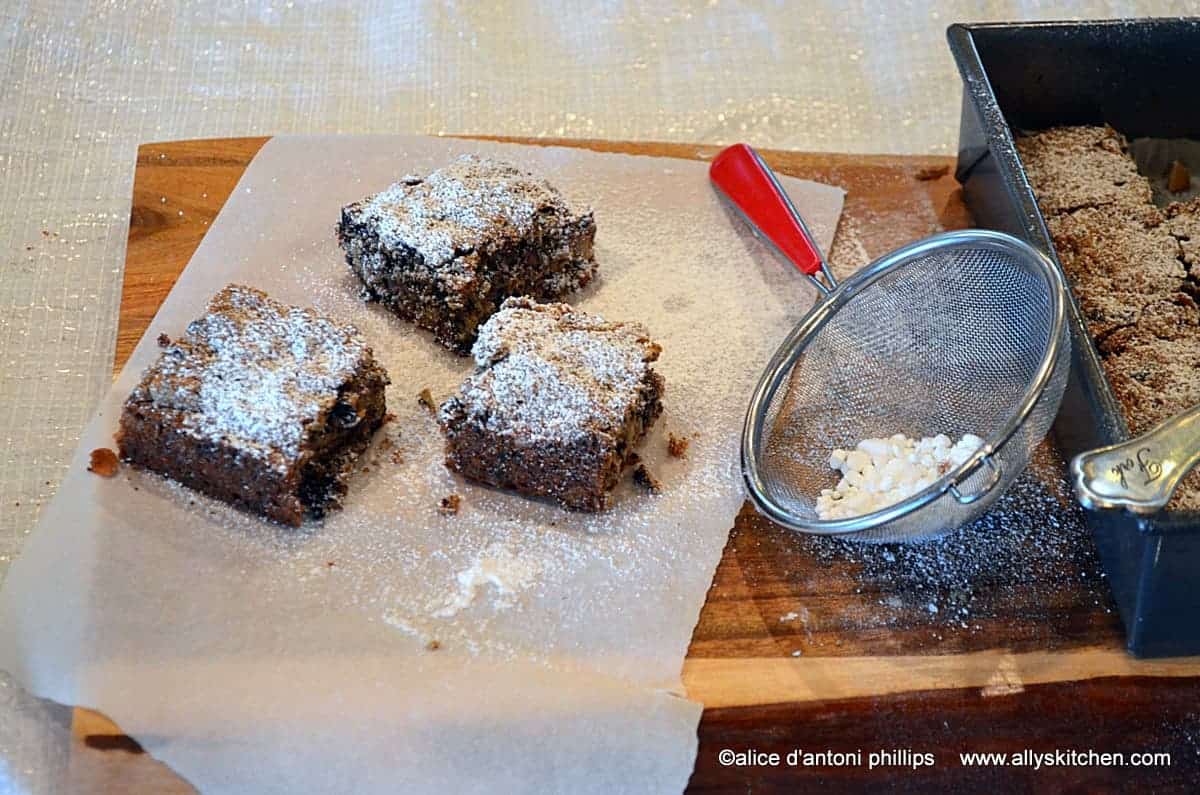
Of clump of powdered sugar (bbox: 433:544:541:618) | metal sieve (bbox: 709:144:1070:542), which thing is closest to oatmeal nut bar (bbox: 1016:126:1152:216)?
metal sieve (bbox: 709:144:1070:542)

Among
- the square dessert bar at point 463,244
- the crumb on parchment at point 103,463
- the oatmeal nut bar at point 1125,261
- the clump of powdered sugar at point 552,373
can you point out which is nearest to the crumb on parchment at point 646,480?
the clump of powdered sugar at point 552,373

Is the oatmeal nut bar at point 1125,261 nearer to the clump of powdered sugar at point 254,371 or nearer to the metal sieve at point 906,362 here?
the metal sieve at point 906,362

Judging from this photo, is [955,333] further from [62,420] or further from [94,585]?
[62,420]

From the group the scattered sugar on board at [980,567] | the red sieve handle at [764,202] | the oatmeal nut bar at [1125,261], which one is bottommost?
the scattered sugar on board at [980,567]

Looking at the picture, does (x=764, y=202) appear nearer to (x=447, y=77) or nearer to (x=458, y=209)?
(x=458, y=209)

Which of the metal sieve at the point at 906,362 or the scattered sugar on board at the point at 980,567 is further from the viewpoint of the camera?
the metal sieve at the point at 906,362

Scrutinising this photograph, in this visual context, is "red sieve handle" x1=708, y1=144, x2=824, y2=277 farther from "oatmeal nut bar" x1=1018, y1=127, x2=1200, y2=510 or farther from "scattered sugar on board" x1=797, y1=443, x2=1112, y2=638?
"scattered sugar on board" x1=797, y1=443, x2=1112, y2=638

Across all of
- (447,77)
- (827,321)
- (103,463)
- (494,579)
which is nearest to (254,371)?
(103,463)
